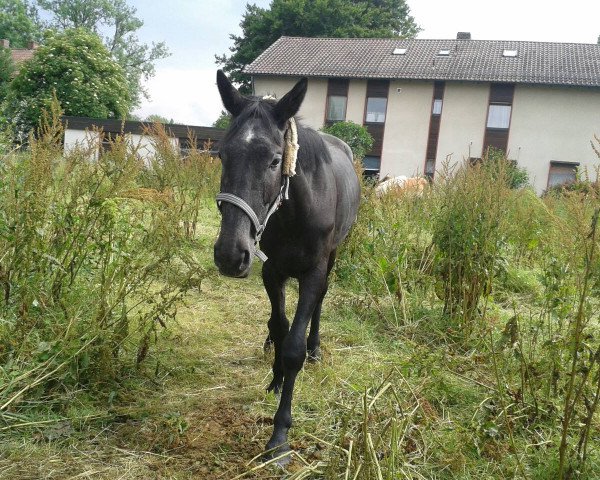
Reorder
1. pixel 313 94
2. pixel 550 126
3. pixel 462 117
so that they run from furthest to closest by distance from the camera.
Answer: pixel 313 94
pixel 462 117
pixel 550 126

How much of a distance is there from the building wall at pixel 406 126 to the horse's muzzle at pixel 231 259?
25.8m

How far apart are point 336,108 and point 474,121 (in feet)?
24.8

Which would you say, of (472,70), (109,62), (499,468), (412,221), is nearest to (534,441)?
(499,468)

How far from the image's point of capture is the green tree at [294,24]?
37.7 metres

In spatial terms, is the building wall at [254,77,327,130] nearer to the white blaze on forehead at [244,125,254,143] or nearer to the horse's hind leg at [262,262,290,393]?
the horse's hind leg at [262,262,290,393]

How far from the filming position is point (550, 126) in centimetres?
2609

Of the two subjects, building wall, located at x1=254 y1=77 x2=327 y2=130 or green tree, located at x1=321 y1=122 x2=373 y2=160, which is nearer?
green tree, located at x1=321 y1=122 x2=373 y2=160

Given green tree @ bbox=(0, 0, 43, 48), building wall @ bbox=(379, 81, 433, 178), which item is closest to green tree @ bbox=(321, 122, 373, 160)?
building wall @ bbox=(379, 81, 433, 178)

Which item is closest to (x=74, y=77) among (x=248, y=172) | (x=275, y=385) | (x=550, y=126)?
(x=550, y=126)

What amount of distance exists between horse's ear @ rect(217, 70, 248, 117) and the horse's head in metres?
0.03

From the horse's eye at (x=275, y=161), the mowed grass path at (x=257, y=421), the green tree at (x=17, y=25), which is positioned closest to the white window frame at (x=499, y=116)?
the mowed grass path at (x=257, y=421)

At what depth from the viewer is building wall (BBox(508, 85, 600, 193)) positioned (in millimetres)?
25656

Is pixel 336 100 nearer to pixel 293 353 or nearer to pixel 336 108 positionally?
pixel 336 108

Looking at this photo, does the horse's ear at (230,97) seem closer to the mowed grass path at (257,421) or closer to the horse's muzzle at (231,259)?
the horse's muzzle at (231,259)
